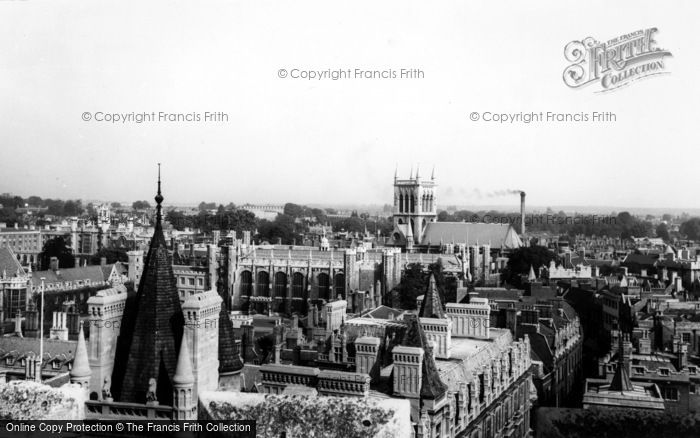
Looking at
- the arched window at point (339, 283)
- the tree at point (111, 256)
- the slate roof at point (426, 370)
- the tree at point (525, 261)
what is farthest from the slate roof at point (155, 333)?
the tree at point (111, 256)

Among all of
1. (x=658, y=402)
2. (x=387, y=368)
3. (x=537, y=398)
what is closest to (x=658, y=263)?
(x=537, y=398)

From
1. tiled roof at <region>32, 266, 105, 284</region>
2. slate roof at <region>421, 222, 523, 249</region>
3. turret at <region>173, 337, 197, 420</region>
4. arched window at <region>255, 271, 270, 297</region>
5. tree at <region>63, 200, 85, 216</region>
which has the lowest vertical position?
arched window at <region>255, 271, 270, 297</region>

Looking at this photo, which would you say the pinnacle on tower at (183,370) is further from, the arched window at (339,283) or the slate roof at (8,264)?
the arched window at (339,283)

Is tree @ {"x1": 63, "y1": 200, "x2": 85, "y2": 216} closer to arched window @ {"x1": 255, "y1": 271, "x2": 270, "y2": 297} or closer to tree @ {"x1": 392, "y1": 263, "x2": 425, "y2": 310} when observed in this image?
arched window @ {"x1": 255, "y1": 271, "x2": 270, "y2": 297}

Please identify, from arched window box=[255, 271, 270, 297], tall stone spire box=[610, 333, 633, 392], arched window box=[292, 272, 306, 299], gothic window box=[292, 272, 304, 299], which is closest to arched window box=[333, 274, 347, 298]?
arched window box=[292, 272, 306, 299]

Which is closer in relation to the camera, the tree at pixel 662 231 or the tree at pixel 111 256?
the tree at pixel 111 256

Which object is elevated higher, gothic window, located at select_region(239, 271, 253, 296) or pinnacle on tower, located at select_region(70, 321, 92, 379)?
pinnacle on tower, located at select_region(70, 321, 92, 379)
